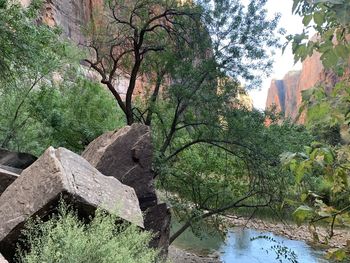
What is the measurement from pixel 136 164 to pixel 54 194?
3013 mm

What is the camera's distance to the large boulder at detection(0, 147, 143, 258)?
3742mm

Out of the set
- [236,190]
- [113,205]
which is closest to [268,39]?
[236,190]

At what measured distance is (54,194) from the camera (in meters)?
3.76

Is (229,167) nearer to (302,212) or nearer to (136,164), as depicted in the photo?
(136,164)

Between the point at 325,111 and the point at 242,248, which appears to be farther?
the point at 242,248

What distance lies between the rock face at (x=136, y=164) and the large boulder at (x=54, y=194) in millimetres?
1867

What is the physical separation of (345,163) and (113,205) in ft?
9.73

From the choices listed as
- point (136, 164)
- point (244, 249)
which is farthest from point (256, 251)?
point (136, 164)

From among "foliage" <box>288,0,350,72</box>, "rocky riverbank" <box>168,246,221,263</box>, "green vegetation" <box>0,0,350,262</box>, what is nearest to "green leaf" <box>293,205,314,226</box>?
"foliage" <box>288,0,350,72</box>

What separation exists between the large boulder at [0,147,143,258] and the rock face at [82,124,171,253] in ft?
6.13

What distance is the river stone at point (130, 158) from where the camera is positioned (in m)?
6.42

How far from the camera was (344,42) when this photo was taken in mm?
1112

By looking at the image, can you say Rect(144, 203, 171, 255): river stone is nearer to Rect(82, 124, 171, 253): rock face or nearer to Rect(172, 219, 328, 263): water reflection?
Rect(82, 124, 171, 253): rock face

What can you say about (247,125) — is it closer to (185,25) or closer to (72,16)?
(185,25)
